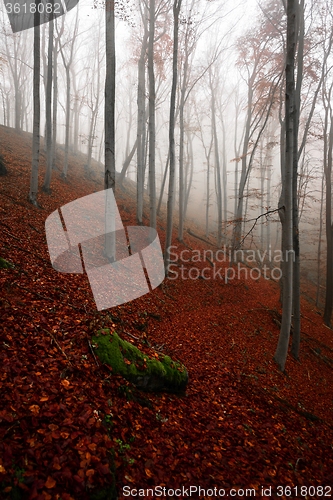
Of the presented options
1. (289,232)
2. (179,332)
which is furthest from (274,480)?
(289,232)

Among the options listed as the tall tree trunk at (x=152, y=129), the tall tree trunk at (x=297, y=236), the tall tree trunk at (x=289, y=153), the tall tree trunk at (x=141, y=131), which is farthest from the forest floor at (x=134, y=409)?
the tall tree trunk at (x=141, y=131)

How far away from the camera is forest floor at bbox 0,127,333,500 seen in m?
2.30

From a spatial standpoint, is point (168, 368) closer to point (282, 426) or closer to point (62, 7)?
point (282, 426)

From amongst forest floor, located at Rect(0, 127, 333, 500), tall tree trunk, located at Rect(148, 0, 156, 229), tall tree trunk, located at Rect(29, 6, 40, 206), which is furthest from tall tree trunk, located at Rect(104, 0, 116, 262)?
tall tree trunk, located at Rect(29, 6, 40, 206)

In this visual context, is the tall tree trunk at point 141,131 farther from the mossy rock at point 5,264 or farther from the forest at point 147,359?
the mossy rock at point 5,264

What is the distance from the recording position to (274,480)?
10.2ft

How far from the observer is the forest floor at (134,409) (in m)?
2.30

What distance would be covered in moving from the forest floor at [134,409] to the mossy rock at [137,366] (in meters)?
0.16

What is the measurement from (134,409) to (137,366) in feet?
2.09

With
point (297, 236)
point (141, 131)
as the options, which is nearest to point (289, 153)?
point (297, 236)

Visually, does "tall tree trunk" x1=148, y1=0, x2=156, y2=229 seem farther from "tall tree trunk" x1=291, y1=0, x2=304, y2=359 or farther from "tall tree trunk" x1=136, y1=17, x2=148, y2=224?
"tall tree trunk" x1=291, y1=0, x2=304, y2=359

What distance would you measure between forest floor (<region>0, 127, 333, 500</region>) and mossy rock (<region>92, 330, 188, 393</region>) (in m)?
0.16

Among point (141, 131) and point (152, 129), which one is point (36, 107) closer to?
point (152, 129)

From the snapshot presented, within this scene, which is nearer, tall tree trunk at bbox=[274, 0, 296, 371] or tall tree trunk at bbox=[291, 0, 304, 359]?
tall tree trunk at bbox=[274, 0, 296, 371]
